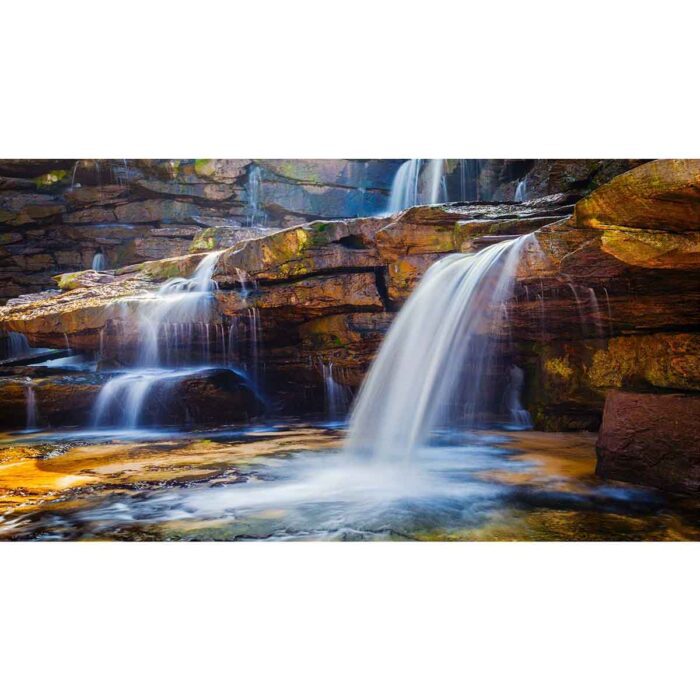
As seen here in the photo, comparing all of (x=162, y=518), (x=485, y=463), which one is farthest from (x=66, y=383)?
(x=485, y=463)

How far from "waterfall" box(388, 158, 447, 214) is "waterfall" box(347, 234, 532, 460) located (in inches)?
61.7

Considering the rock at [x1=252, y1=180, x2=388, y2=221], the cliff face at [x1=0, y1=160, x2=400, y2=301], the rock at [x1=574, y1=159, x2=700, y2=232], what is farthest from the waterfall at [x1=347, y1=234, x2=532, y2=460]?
the cliff face at [x1=0, y1=160, x2=400, y2=301]

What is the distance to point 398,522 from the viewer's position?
314 cm

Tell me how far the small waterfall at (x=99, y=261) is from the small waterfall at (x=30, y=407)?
6.20m

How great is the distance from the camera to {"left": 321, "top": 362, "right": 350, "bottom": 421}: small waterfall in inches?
295

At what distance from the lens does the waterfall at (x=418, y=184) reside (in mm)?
6825

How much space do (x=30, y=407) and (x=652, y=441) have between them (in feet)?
23.4

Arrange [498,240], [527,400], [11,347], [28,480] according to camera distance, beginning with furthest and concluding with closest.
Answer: [11,347] → [527,400] → [498,240] → [28,480]

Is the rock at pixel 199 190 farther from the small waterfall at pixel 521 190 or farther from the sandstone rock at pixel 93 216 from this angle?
the small waterfall at pixel 521 190

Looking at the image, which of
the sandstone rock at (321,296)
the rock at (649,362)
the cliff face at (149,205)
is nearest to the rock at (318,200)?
the cliff face at (149,205)

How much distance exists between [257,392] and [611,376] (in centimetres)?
447

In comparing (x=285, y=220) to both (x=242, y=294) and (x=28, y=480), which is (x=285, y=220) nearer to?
(x=242, y=294)

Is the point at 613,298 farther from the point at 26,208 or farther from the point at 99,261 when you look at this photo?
the point at 26,208

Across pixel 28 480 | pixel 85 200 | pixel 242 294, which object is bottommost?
pixel 28 480
